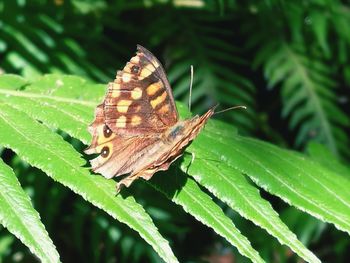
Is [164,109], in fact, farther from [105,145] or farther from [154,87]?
[105,145]

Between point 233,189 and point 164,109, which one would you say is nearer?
point 233,189

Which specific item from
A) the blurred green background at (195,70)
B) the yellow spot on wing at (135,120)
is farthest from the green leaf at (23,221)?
the blurred green background at (195,70)

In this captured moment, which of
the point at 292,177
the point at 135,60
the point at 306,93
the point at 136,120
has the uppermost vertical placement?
the point at 135,60

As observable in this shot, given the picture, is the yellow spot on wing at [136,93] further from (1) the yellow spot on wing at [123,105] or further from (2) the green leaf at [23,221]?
(2) the green leaf at [23,221]

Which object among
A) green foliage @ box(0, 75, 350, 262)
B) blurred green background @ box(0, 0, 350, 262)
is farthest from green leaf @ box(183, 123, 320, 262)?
blurred green background @ box(0, 0, 350, 262)

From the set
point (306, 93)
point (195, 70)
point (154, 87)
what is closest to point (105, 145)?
point (154, 87)

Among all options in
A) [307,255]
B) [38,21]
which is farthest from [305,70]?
[307,255]

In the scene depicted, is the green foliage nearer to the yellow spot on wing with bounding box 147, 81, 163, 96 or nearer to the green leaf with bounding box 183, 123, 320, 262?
the green leaf with bounding box 183, 123, 320, 262
